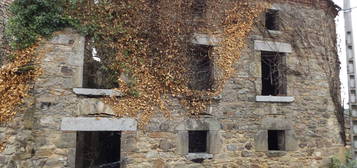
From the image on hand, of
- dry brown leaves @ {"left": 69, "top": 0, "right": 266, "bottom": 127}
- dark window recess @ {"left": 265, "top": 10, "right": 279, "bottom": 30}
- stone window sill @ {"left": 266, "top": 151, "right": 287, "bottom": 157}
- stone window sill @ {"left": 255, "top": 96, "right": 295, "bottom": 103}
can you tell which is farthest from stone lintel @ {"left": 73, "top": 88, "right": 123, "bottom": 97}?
dark window recess @ {"left": 265, "top": 10, "right": 279, "bottom": 30}

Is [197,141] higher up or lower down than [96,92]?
lower down

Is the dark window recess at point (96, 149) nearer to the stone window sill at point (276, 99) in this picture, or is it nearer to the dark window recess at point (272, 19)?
the stone window sill at point (276, 99)

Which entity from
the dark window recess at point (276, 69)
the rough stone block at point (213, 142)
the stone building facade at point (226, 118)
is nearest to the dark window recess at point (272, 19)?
the stone building facade at point (226, 118)

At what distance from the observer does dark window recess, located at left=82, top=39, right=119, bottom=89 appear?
6039 mm

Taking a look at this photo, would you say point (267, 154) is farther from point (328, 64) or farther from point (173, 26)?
point (173, 26)

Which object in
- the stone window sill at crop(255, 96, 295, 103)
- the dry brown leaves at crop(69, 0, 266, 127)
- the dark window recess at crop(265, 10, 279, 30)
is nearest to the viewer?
the dry brown leaves at crop(69, 0, 266, 127)

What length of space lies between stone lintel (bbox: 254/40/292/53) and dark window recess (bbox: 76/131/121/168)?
15.0 ft

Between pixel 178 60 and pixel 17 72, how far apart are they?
3.24 metres

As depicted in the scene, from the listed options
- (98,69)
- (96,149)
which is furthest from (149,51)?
(96,149)

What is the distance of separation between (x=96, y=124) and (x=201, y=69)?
2947 mm

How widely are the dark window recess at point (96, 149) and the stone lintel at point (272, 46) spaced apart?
15.0 ft

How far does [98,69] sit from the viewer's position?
21.0 ft

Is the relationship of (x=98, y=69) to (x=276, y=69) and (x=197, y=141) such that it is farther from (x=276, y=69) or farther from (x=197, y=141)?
(x=276, y=69)

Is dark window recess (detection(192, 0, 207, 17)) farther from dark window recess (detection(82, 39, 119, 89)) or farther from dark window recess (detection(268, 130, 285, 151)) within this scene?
dark window recess (detection(268, 130, 285, 151))
